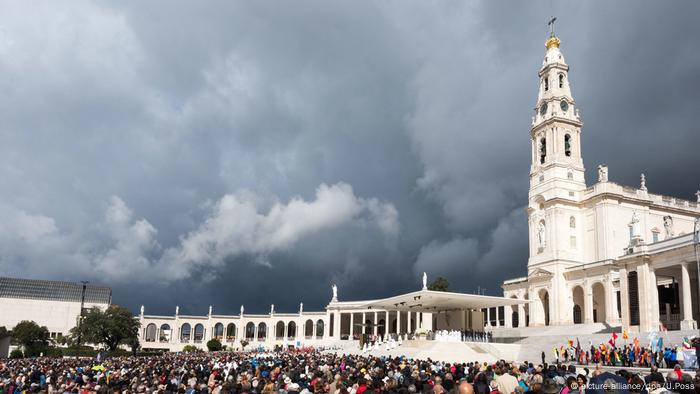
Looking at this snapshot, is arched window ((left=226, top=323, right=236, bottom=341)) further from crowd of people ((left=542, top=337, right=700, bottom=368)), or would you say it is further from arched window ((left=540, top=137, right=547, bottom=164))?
crowd of people ((left=542, top=337, right=700, bottom=368))

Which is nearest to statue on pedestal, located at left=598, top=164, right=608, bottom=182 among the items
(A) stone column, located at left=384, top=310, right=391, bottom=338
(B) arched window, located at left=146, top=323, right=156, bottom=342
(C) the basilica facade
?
(C) the basilica facade

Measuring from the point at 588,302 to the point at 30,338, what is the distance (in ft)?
224

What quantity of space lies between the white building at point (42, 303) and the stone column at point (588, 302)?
265 ft

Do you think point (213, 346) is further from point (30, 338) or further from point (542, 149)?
→ point (542, 149)

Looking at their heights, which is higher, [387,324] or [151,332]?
[387,324]

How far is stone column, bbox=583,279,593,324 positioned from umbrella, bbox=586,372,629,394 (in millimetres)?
49033

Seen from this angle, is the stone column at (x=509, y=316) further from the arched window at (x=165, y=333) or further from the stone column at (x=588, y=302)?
the arched window at (x=165, y=333)

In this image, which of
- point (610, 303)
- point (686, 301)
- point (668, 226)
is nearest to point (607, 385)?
point (686, 301)

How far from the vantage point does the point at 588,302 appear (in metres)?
53.6

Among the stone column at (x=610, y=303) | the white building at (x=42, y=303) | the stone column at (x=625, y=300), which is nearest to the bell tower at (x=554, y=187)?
the stone column at (x=610, y=303)

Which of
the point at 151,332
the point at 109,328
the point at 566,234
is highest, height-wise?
the point at 566,234

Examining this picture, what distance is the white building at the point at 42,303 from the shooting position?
92125mm

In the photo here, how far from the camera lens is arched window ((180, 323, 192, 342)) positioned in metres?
97.9

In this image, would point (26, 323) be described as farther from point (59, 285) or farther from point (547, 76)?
point (547, 76)
